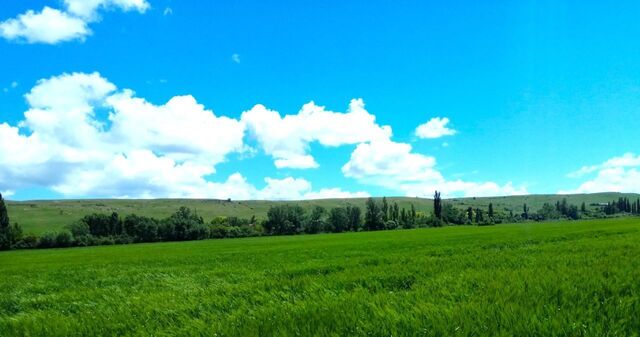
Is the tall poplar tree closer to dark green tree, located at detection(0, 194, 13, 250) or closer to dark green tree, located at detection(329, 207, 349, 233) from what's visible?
dark green tree, located at detection(0, 194, 13, 250)

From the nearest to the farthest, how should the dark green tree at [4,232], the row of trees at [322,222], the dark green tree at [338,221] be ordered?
the dark green tree at [4,232] < the row of trees at [322,222] < the dark green tree at [338,221]

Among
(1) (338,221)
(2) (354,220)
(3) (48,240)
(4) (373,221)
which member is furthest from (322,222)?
(3) (48,240)

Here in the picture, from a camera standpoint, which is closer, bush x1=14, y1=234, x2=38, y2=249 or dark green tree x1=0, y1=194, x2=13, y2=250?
dark green tree x1=0, y1=194, x2=13, y2=250

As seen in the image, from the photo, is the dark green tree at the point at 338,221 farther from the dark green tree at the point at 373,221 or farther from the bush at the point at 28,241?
the bush at the point at 28,241

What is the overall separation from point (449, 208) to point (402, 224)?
33344 mm

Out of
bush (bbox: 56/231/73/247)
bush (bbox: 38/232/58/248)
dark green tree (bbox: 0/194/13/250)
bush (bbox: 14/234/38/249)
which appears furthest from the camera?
bush (bbox: 56/231/73/247)

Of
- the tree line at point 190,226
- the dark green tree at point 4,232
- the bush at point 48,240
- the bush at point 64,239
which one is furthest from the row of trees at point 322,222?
the dark green tree at point 4,232

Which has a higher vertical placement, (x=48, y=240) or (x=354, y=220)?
(x=354, y=220)

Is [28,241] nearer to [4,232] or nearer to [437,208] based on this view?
[4,232]

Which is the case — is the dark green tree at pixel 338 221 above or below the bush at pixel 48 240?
above

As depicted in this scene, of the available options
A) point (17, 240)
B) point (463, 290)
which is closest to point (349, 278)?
point (463, 290)

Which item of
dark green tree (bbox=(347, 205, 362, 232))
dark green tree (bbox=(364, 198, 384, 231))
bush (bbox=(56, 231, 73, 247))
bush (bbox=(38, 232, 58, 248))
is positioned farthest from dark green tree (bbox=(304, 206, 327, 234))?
bush (bbox=(38, 232, 58, 248))

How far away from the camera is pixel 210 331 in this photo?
5.89 metres

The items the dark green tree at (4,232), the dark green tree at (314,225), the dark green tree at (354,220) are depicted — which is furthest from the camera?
the dark green tree at (354,220)
